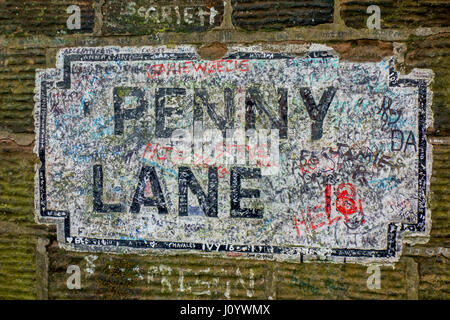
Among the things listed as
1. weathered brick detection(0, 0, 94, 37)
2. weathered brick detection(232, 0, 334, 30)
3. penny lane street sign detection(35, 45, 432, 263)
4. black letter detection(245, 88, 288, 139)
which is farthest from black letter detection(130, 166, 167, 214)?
weathered brick detection(232, 0, 334, 30)

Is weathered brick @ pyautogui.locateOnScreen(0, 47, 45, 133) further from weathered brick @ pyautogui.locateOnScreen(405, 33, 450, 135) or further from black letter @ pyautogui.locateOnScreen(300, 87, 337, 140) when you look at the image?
weathered brick @ pyautogui.locateOnScreen(405, 33, 450, 135)

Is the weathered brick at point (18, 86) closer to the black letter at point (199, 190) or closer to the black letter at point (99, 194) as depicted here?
the black letter at point (99, 194)

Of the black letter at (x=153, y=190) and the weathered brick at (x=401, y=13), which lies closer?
the weathered brick at (x=401, y=13)

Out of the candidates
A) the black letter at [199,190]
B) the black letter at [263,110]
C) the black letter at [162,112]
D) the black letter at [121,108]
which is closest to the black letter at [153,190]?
the black letter at [199,190]

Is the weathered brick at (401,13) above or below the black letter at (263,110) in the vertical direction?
above

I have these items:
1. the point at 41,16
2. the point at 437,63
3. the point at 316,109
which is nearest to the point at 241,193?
the point at 316,109

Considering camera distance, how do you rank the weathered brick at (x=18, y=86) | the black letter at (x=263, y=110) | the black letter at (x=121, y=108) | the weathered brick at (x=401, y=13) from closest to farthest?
1. the weathered brick at (x=401, y=13)
2. the black letter at (x=263, y=110)
3. the black letter at (x=121, y=108)
4. the weathered brick at (x=18, y=86)

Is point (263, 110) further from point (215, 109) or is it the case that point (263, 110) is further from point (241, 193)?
point (241, 193)
